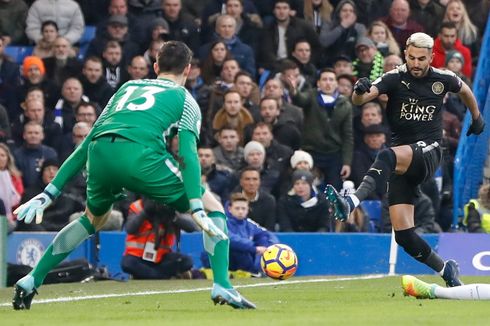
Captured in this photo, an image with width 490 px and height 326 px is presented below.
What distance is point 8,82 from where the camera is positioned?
20.4 m

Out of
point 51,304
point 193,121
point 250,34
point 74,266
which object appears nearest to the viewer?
point 193,121

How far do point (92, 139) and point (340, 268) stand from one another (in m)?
7.90

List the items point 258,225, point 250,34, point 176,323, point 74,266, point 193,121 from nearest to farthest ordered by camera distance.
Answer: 1. point 176,323
2. point 193,121
3. point 74,266
4. point 258,225
5. point 250,34

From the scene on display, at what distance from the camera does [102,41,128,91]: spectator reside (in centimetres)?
2062

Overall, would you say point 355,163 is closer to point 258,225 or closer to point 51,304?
point 258,225

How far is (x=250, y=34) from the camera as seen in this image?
2231cm

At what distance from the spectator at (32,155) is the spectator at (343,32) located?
5219mm

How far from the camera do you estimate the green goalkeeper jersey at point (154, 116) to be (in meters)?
10.8

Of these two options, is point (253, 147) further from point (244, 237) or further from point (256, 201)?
point (244, 237)

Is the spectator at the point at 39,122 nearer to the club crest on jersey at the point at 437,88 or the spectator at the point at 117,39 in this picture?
the spectator at the point at 117,39

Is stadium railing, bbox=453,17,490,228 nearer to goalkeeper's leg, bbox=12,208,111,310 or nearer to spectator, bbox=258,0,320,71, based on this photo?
spectator, bbox=258,0,320,71

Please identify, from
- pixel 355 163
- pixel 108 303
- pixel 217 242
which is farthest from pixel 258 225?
pixel 217 242

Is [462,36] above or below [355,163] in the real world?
above

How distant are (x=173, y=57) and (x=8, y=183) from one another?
7700 mm
